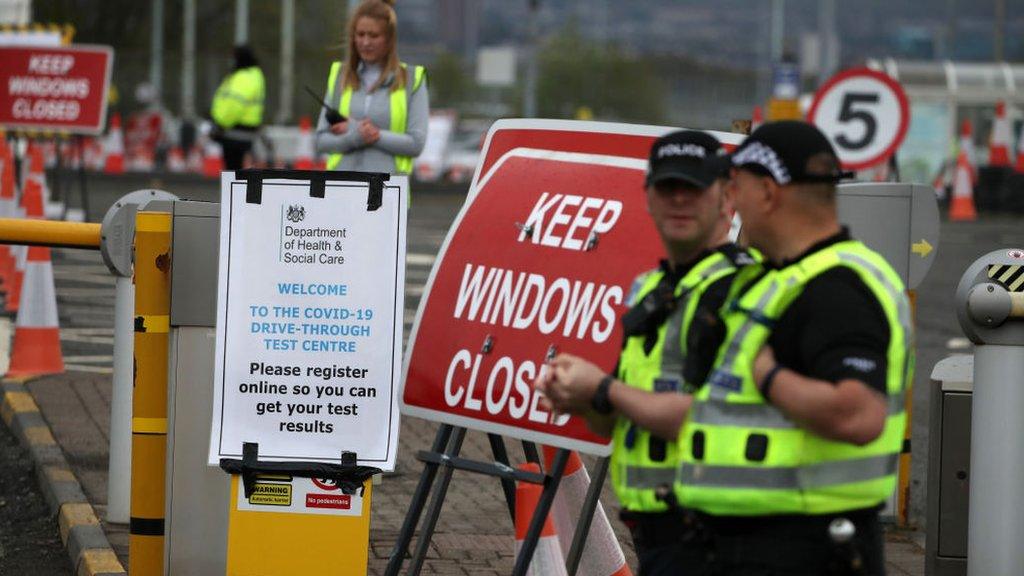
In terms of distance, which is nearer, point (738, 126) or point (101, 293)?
point (738, 126)

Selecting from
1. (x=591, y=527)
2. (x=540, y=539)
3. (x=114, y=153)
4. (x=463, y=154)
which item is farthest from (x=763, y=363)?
(x=463, y=154)

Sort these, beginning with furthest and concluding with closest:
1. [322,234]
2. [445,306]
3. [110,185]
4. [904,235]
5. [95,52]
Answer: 1. [110,185]
2. [95,52]
3. [904,235]
4. [322,234]
5. [445,306]

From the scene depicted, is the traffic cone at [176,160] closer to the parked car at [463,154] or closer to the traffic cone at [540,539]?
the parked car at [463,154]

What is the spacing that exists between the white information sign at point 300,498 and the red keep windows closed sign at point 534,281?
752 mm

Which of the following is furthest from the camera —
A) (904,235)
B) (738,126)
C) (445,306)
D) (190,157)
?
(190,157)

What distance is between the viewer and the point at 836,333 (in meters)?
3.47

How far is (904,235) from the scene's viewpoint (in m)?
6.83

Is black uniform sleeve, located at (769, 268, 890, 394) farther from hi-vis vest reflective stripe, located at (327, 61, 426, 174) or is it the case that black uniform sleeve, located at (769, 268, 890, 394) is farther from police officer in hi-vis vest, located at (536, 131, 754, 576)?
hi-vis vest reflective stripe, located at (327, 61, 426, 174)

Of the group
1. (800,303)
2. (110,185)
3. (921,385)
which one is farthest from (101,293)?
(110,185)

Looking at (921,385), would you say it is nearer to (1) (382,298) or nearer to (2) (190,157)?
(1) (382,298)

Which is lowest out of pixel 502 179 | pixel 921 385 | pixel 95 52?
pixel 921 385

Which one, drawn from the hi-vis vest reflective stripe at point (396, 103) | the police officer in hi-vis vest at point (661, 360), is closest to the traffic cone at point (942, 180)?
the hi-vis vest reflective stripe at point (396, 103)

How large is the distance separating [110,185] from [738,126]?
25.0 metres

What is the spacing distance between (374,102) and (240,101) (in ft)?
36.3
